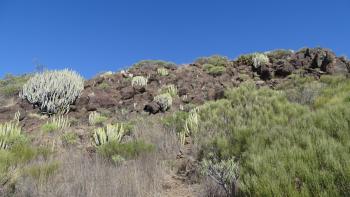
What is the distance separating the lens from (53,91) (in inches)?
491

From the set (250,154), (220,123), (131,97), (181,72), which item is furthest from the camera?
(181,72)

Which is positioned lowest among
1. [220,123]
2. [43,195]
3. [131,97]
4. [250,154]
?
[43,195]

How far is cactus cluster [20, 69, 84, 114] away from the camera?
12109 millimetres

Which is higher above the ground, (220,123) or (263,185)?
(220,123)

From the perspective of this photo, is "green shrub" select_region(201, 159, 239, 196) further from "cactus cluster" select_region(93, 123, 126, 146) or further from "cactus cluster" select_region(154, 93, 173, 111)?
"cactus cluster" select_region(154, 93, 173, 111)

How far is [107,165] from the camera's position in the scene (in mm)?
5812

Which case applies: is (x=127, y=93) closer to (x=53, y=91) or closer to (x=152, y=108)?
(x=152, y=108)

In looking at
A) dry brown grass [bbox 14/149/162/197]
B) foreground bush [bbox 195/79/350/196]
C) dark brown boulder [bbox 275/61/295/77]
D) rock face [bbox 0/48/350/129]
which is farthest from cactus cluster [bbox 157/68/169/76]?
dry brown grass [bbox 14/149/162/197]

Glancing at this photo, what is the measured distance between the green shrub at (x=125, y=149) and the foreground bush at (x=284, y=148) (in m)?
1.04

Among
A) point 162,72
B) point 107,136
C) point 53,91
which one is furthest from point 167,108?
point 162,72

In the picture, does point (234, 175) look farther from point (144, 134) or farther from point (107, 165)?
point (144, 134)

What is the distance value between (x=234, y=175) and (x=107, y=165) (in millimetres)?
2275

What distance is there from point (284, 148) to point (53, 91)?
31.8 feet

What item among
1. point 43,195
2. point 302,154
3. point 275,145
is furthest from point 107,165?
point 302,154
